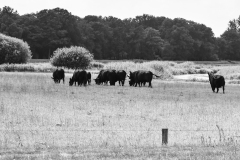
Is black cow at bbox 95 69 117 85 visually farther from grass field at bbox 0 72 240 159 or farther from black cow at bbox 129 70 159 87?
grass field at bbox 0 72 240 159

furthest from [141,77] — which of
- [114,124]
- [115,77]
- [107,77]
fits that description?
[114,124]

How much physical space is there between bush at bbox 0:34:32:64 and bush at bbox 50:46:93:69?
642 cm

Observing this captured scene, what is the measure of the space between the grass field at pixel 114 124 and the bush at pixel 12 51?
40.2 m

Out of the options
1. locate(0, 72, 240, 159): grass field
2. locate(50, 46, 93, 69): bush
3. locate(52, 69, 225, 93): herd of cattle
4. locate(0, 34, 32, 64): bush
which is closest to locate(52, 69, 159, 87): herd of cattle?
locate(52, 69, 225, 93): herd of cattle

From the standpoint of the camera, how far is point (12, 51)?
71625 mm

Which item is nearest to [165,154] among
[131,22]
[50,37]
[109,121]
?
[109,121]

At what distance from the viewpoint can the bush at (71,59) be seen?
224 ft

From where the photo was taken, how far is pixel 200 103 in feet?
86.4

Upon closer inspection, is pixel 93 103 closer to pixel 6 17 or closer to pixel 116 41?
pixel 6 17

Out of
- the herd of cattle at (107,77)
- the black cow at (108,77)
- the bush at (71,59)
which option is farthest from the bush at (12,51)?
the black cow at (108,77)

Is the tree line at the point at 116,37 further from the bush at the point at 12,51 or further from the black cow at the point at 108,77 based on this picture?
the black cow at the point at 108,77

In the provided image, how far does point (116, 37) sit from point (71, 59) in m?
61.5

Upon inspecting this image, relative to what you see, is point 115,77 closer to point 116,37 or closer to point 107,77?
point 107,77

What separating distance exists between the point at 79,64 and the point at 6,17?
4568 cm
